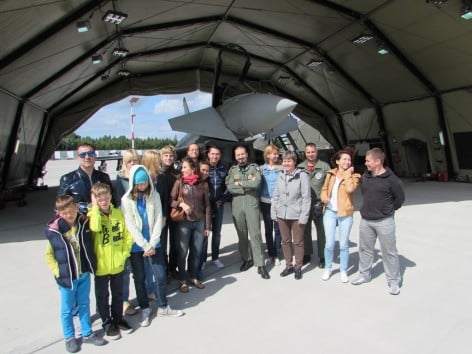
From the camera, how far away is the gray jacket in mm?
3848

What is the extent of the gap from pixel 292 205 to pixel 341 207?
564mm

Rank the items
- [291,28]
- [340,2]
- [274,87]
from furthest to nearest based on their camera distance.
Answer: [274,87]
[291,28]
[340,2]

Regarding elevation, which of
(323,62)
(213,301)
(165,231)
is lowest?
(213,301)

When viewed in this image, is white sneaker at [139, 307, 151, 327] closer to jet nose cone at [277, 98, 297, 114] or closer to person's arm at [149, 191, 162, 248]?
person's arm at [149, 191, 162, 248]

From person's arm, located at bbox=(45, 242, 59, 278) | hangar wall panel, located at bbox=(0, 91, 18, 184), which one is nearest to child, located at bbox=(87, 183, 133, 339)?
person's arm, located at bbox=(45, 242, 59, 278)

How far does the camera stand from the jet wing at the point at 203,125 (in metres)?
7.63

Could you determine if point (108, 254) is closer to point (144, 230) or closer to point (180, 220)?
point (144, 230)

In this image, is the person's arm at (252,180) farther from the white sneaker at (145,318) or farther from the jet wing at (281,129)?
the jet wing at (281,129)

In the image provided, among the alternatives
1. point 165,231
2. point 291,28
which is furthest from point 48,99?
point 165,231

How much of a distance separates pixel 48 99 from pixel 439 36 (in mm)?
14158

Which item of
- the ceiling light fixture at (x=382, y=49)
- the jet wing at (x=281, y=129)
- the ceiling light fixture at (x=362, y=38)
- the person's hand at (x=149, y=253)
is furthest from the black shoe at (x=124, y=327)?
the ceiling light fixture at (x=382, y=49)

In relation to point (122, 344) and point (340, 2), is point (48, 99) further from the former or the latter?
point (122, 344)

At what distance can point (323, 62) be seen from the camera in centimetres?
1336

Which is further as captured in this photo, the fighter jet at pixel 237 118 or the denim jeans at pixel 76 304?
the fighter jet at pixel 237 118
